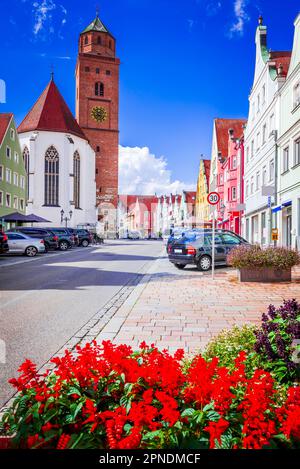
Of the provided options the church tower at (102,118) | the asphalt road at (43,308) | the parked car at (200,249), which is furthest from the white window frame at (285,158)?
the church tower at (102,118)

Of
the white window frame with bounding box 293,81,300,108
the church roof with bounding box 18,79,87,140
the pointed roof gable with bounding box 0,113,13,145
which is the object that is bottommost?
the white window frame with bounding box 293,81,300,108

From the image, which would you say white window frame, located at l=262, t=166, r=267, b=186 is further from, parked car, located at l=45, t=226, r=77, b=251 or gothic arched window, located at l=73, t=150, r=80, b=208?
gothic arched window, located at l=73, t=150, r=80, b=208

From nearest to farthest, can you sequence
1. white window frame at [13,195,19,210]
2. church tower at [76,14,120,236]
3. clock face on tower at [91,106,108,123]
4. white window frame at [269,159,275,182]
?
white window frame at [269,159,275,182] < white window frame at [13,195,19,210] < church tower at [76,14,120,236] < clock face on tower at [91,106,108,123]

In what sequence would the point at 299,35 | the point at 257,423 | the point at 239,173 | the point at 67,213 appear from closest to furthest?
the point at 257,423 → the point at 299,35 → the point at 239,173 → the point at 67,213

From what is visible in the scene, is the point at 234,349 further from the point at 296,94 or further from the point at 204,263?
the point at 296,94

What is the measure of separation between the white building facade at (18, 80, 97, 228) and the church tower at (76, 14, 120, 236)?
9566 millimetres

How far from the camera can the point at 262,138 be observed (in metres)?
30.1

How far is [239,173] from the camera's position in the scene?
134 ft

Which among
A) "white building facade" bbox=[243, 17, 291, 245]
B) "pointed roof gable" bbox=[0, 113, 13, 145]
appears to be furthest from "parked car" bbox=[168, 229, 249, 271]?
"pointed roof gable" bbox=[0, 113, 13, 145]

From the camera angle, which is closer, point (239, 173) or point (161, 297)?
point (161, 297)

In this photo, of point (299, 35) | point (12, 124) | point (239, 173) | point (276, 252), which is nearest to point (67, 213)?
point (12, 124)

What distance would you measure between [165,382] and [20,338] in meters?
4.01

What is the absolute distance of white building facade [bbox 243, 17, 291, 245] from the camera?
85.2ft
